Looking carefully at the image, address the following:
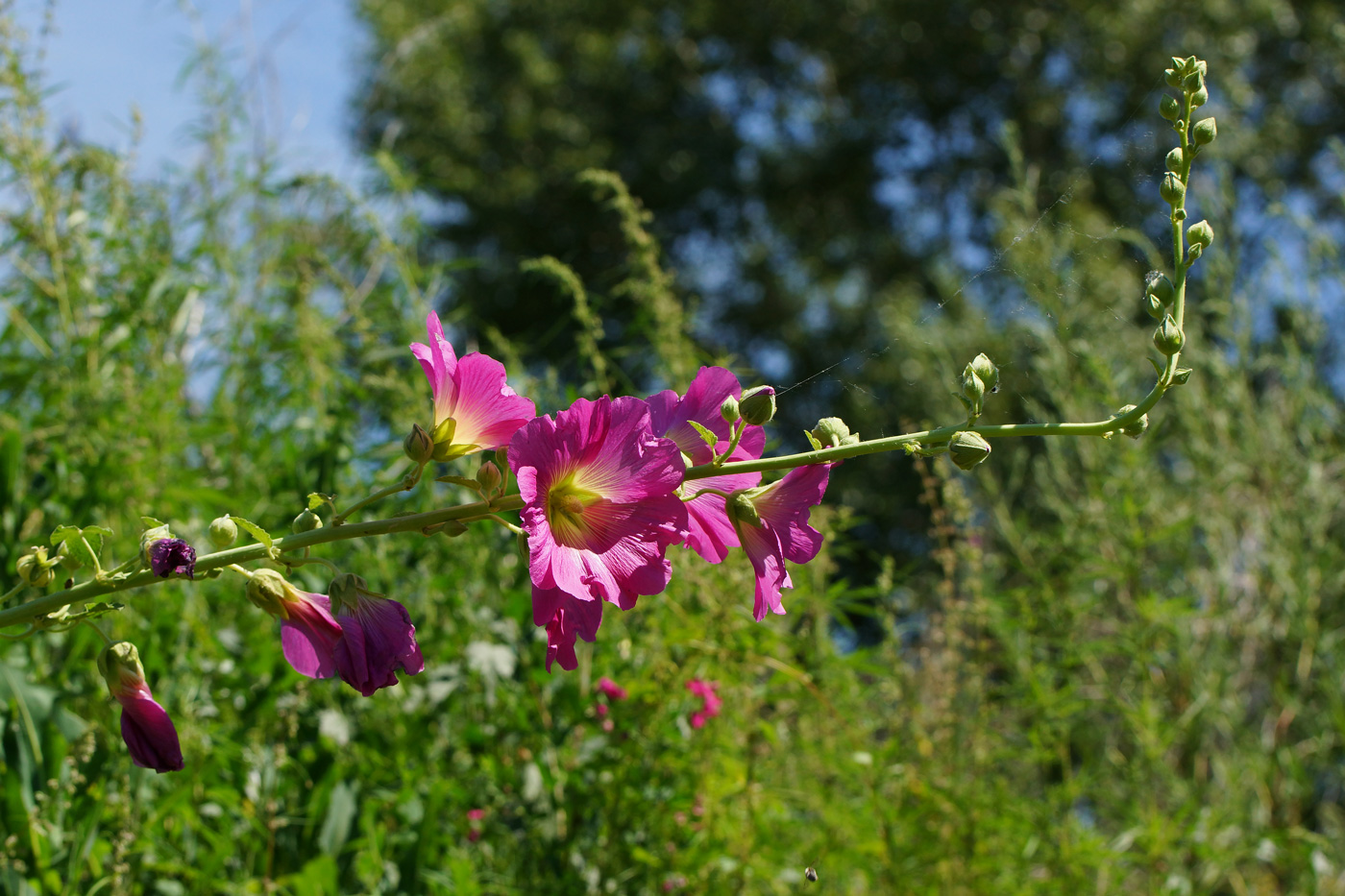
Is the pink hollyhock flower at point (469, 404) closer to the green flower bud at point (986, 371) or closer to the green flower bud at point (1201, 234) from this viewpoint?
the green flower bud at point (986, 371)

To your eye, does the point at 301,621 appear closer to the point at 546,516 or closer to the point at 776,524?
the point at 546,516

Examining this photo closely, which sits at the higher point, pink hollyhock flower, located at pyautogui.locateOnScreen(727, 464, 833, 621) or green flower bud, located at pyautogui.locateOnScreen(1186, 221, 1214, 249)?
green flower bud, located at pyautogui.locateOnScreen(1186, 221, 1214, 249)

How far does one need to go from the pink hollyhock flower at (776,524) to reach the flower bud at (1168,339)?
186 millimetres

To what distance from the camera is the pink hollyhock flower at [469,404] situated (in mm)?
640

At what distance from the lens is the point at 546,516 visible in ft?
1.96

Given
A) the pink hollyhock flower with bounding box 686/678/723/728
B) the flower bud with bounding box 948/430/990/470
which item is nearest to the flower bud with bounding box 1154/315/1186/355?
the flower bud with bounding box 948/430/990/470

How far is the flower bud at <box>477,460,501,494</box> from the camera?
595mm

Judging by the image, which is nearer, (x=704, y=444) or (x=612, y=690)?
(x=704, y=444)

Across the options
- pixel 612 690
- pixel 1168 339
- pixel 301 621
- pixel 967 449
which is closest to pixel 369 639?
pixel 301 621

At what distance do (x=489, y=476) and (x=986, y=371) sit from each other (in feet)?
0.90

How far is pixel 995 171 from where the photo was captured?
32.0ft

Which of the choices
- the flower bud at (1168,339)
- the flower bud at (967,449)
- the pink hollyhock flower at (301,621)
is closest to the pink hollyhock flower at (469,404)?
the pink hollyhock flower at (301,621)

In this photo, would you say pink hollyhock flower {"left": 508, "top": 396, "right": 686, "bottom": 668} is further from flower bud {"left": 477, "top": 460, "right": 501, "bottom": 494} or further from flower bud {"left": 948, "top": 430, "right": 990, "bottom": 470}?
flower bud {"left": 948, "top": 430, "right": 990, "bottom": 470}

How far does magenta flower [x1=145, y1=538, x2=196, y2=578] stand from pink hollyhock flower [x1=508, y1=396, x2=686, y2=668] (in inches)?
6.3
